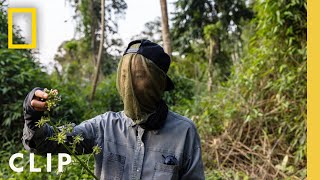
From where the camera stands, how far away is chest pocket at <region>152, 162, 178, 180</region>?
1758 mm

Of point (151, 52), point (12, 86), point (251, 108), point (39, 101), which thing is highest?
point (151, 52)

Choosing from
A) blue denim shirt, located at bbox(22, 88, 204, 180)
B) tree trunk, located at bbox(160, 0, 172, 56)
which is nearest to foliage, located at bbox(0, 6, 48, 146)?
tree trunk, located at bbox(160, 0, 172, 56)

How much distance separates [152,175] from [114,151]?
7.1 inches

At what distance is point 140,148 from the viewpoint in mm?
1798

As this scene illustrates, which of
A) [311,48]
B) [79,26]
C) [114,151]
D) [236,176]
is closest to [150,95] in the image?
[114,151]

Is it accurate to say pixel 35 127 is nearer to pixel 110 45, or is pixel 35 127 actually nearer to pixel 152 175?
pixel 152 175

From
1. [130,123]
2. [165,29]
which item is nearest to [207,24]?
[165,29]

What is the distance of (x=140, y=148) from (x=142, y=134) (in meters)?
0.06

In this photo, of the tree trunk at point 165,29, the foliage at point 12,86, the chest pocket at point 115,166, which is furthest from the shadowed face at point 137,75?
the tree trunk at point 165,29

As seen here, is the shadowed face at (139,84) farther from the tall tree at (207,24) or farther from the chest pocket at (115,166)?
the tall tree at (207,24)

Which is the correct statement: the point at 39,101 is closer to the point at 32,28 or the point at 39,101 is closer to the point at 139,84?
the point at 139,84

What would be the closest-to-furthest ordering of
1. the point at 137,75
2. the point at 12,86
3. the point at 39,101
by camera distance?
the point at 39,101 < the point at 137,75 < the point at 12,86

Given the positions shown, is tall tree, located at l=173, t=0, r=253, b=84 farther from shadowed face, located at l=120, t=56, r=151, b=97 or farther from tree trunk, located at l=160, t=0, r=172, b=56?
shadowed face, located at l=120, t=56, r=151, b=97

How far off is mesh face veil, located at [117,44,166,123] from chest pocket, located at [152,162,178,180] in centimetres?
20
